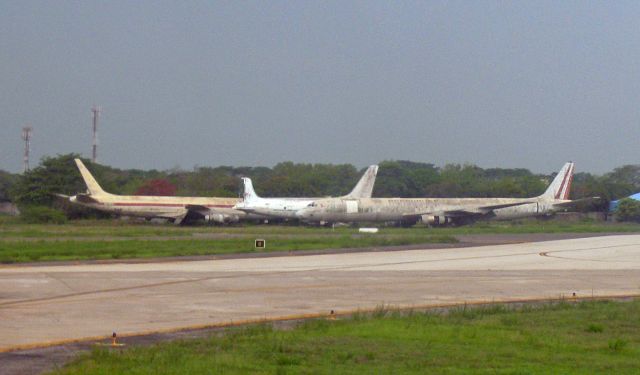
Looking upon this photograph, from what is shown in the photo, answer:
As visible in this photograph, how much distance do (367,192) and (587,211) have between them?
33.0 m

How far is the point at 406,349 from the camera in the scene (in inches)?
505

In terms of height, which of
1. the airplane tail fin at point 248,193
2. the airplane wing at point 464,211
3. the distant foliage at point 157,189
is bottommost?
the airplane wing at point 464,211

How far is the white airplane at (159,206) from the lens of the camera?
235 feet

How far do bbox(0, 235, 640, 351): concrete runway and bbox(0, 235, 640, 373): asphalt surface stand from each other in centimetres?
3

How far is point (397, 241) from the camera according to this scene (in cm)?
4581

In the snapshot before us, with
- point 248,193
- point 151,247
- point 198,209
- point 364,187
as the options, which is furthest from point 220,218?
point 151,247

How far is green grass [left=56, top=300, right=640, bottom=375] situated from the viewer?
1120 cm

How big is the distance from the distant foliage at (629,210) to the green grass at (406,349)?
2817 inches

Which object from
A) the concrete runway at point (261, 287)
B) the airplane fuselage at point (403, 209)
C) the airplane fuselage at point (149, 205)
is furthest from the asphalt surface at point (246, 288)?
the airplane fuselage at point (149, 205)

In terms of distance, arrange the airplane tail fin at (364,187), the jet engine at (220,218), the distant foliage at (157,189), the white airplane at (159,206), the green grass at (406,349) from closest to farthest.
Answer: the green grass at (406,349) → the white airplane at (159,206) → the jet engine at (220,218) → the airplane tail fin at (364,187) → the distant foliage at (157,189)

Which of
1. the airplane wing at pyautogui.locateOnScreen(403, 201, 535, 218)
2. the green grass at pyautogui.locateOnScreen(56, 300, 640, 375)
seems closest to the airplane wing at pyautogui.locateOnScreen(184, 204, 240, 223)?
the airplane wing at pyautogui.locateOnScreen(403, 201, 535, 218)

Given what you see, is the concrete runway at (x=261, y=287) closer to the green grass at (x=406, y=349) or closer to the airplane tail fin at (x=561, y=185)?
the green grass at (x=406, y=349)

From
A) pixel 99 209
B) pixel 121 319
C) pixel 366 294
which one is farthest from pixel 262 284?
pixel 99 209

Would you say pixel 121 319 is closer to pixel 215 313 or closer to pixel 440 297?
pixel 215 313
